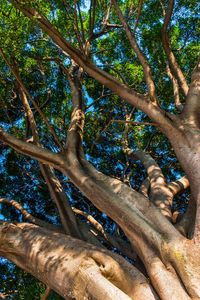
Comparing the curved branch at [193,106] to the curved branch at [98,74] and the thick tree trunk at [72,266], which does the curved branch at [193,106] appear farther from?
the thick tree trunk at [72,266]

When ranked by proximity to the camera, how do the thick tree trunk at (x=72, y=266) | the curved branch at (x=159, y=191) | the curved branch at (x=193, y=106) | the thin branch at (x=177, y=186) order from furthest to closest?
the thin branch at (x=177, y=186) → the curved branch at (x=159, y=191) → the curved branch at (x=193, y=106) → the thick tree trunk at (x=72, y=266)

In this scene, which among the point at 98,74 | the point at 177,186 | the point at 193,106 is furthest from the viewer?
the point at 177,186

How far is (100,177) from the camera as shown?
3.50m

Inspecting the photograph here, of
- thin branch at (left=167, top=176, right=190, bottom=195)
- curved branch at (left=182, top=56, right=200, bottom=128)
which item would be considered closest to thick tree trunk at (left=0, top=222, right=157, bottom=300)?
thin branch at (left=167, top=176, right=190, bottom=195)

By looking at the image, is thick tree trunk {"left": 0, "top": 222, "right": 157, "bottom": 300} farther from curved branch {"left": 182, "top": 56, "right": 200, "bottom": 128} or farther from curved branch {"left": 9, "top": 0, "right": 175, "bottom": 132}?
curved branch {"left": 182, "top": 56, "right": 200, "bottom": 128}

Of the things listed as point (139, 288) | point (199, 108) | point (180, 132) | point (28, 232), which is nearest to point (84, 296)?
point (139, 288)

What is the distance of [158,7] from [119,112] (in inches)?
146

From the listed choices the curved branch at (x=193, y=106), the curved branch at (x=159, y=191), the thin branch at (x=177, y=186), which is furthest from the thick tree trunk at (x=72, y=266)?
the curved branch at (x=193, y=106)

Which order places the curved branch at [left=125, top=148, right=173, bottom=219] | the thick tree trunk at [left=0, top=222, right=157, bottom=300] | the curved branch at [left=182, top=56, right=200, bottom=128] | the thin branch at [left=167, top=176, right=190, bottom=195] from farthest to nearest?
the thin branch at [left=167, top=176, right=190, bottom=195] < the curved branch at [left=125, top=148, right=173, bottom=219] < the curved branch at [left=182, top=56, right=200, bottom=128] < the thick tree trunk at [left=0, top=222, right=157, bottom=300]

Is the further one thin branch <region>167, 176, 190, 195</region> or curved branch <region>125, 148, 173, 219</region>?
thin branch <region>167, 176, 190, 195</region>

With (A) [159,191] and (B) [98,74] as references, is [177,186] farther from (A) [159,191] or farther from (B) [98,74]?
(B) [98,74]

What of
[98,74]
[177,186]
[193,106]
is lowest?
[177,186]

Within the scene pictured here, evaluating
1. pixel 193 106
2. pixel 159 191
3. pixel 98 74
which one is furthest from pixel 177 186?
pixel 98 74

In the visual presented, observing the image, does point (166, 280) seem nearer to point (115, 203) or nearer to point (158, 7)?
point (115, 203)
